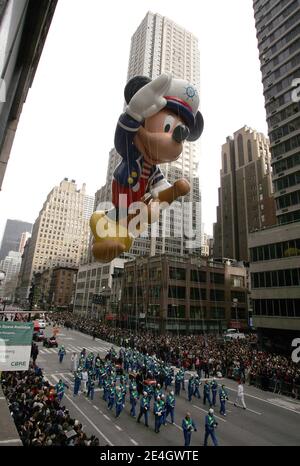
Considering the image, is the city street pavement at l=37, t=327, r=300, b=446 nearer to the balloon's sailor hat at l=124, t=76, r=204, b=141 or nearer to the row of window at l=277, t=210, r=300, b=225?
the balloon's sailor hat at l=124, t=76, r=204, b=141

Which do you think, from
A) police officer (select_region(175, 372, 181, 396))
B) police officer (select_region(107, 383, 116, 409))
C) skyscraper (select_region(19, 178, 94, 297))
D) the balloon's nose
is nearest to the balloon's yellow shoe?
the balloon's nose

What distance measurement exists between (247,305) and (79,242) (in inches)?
3938

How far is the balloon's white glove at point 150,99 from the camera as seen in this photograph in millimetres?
8656

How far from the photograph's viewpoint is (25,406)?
33.9ft

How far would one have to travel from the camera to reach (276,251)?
3111 cm

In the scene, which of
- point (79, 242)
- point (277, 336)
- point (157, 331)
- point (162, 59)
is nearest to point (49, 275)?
point (79, 242)

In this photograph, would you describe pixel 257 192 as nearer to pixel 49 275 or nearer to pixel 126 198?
pixel 49 275

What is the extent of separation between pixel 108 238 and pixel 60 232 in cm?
13439

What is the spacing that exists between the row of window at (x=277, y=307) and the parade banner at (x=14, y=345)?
26.5m

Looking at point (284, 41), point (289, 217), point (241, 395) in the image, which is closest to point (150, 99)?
point (241, 395)

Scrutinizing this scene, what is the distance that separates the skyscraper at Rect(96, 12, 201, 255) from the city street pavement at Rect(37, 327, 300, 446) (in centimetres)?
6342

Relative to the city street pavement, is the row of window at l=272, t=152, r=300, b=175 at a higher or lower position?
higher

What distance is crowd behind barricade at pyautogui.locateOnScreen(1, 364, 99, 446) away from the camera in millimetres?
7786
